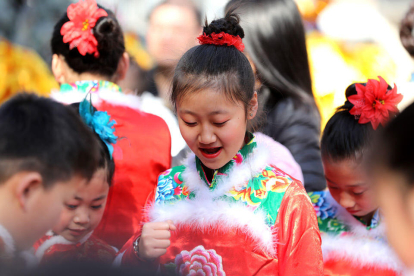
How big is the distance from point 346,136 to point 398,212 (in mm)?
1016

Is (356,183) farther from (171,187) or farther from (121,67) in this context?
(121,67)

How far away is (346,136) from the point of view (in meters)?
2.02

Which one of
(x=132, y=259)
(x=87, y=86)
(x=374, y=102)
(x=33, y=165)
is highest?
(x=87, y=86)

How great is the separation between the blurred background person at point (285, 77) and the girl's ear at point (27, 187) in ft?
→ 4.18

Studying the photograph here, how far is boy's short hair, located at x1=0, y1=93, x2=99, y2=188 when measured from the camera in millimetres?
1212

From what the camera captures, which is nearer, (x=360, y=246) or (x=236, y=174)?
(x=236, y=174)

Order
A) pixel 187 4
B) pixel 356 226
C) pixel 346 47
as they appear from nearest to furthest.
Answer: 1. pixel 356 226
2. pixel 187 4
3. pixel 346 47

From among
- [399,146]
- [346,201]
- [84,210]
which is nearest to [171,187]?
[84,210]

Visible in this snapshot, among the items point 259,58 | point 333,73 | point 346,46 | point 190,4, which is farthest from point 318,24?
point 259,58

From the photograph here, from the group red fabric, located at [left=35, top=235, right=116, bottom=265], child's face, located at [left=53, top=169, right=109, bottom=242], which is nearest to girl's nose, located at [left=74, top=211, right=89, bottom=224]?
child's face, located at [left=53, top=169, right=109, bottom=242]

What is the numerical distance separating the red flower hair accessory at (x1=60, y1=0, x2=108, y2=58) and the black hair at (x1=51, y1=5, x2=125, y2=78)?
3 cm

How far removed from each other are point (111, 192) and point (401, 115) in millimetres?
1364

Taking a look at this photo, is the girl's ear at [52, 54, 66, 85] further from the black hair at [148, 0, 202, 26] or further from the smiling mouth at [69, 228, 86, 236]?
the black hair at [148, 0, 202, 26]

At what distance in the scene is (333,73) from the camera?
4.16 m
